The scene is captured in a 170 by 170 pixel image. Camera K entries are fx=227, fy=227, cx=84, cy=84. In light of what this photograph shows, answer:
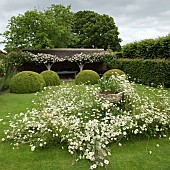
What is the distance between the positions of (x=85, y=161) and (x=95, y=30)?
2553 cm

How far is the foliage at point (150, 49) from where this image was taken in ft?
34.8

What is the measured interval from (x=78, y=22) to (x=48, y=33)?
11.4 metres

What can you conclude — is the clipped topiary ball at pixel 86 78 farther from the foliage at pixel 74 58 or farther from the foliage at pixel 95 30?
the foliage at pixel 95 30

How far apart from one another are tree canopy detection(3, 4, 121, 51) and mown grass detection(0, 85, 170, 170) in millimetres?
13476

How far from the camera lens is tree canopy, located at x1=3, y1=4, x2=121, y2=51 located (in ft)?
52.4

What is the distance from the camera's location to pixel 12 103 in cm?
701

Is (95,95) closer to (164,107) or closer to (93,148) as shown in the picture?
(164,107)

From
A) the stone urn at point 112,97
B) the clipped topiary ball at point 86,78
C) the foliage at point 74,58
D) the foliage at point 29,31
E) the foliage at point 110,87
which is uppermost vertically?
the foliage at point 29,31

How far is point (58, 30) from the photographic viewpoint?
1803 centimetres

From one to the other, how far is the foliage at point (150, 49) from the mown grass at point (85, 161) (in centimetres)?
762

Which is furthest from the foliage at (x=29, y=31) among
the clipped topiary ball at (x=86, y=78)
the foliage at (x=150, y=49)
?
the foliage at (x=150, y=49)

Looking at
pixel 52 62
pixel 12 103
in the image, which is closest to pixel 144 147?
pixel 12 103

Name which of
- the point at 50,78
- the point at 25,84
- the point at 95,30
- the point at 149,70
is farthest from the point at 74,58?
the point at 95,30

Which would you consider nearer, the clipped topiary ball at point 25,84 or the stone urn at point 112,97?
the stone urn at point 112,97
